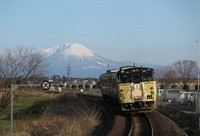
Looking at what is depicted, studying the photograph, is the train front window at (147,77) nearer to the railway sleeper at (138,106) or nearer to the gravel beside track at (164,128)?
the railway sleeper at (138,106)

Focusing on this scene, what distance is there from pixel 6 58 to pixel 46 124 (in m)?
17.9

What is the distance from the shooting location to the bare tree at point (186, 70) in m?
113

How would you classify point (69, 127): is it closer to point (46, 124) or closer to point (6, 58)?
point (46, 124)

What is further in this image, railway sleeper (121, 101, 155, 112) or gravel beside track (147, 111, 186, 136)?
railway sleeper (121, 101, 155, 112)

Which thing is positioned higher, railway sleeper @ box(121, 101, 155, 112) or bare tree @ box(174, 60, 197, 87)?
bare tree @ box(174, 60, 197, 87)

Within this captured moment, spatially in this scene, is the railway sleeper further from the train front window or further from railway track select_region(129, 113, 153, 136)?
the train front window

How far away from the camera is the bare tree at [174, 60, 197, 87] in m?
113

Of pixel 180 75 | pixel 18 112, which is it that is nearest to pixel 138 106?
pixel 18 112

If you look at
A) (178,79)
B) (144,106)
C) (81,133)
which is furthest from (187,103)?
(178,79)

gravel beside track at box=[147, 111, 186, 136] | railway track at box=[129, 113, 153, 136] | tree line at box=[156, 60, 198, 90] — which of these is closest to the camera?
gravel beside track at box=[147, 111, 186, 136]

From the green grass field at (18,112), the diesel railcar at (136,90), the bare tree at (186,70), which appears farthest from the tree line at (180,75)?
the diesel railcar at (136,90)

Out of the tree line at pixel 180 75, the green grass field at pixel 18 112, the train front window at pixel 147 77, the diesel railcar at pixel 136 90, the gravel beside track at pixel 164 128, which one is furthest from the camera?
the tree line at pixel 180 75

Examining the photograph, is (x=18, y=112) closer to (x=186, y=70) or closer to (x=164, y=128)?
(x=164, y=128)

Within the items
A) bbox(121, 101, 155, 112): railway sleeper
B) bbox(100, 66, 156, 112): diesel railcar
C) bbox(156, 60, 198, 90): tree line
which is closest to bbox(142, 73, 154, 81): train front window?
bbox(100, 66, 156, 112): diesel railcar
